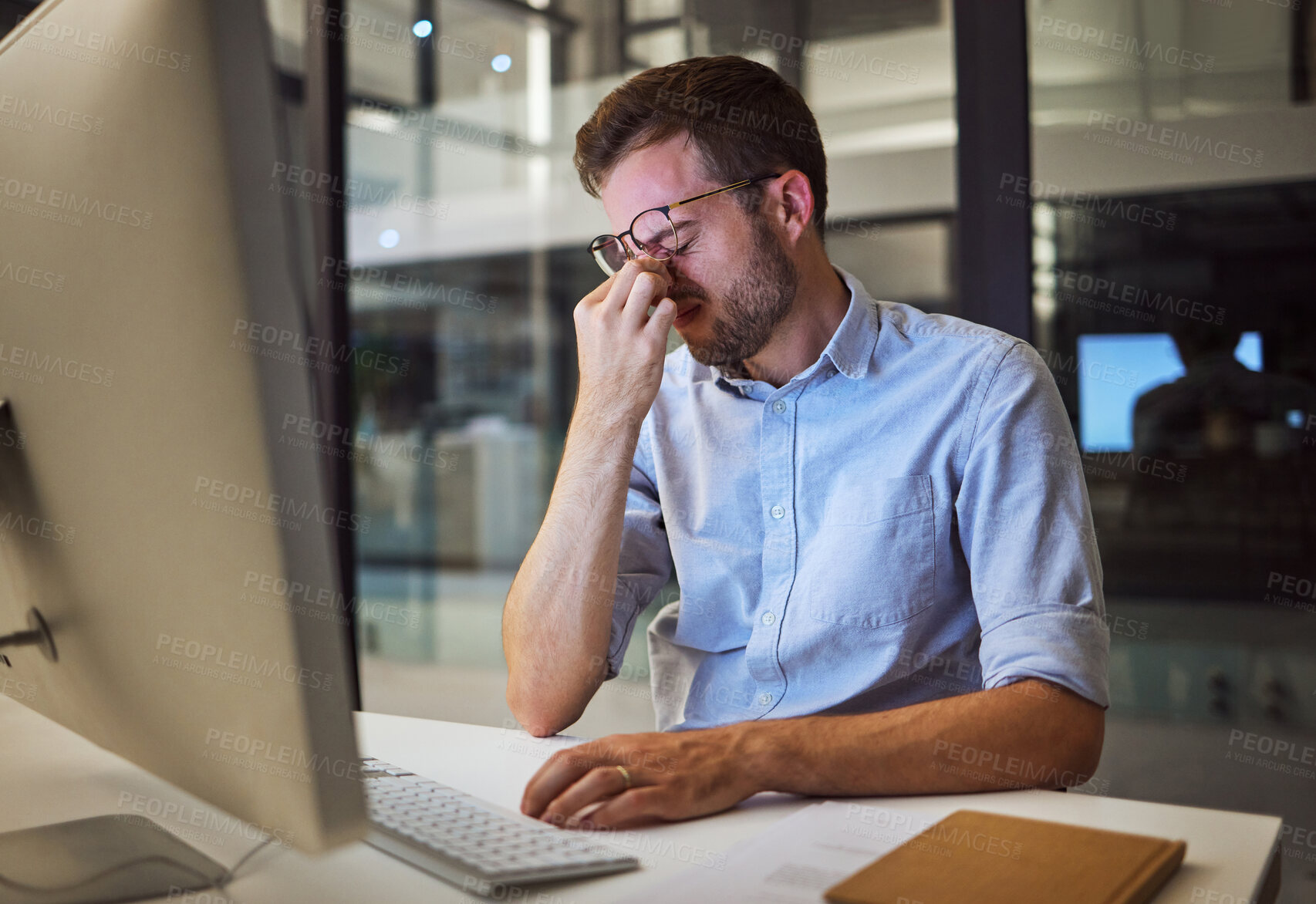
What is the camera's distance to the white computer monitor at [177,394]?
0.48 m

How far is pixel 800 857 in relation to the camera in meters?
0.77

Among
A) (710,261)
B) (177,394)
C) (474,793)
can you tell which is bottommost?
(474,793)

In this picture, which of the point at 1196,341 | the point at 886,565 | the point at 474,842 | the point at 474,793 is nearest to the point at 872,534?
the point at 886,565

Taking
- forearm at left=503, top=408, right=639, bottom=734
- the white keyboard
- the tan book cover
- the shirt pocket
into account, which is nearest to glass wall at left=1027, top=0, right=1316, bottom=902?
the shirt pocket

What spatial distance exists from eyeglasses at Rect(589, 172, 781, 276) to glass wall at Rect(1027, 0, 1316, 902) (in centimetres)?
99

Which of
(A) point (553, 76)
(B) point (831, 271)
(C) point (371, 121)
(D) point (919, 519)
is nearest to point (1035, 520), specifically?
(D) point (919, 519)

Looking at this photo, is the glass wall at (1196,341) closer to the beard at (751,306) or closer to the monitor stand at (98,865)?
the beard at (751,306)

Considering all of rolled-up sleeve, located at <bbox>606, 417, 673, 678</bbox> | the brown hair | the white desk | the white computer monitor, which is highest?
the brown hair

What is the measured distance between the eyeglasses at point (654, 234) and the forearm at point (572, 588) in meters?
0.29

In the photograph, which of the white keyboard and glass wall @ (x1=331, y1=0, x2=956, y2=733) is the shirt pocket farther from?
glass wall @ (x1=331, y1=0, x2=956, y2=733)

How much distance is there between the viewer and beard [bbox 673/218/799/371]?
5.04 ft

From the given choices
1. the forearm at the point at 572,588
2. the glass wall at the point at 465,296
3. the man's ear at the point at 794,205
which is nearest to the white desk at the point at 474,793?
the forearm at the point at 572,588

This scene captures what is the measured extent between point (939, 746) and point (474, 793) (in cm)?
46

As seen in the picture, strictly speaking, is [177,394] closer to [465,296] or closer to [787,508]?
[787,508]
